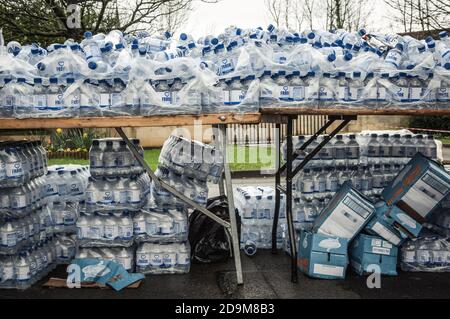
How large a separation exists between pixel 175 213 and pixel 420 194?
9.11 ft

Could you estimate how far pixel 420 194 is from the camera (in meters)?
5.45

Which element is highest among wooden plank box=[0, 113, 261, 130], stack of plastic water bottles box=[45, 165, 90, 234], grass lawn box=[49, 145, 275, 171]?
wooden plank box=[0, 113, 261, 130]

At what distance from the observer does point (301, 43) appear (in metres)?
5.52

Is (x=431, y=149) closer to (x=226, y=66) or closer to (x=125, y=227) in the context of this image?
(x=226, y=66)

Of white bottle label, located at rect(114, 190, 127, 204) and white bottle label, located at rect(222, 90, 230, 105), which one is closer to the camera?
white bottle label, located at rect(222, 90, 230, 105)

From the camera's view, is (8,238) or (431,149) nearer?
(8,238)

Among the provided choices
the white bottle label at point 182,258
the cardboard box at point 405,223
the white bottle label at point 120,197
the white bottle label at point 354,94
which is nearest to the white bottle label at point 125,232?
the white bottle label at point 120,197

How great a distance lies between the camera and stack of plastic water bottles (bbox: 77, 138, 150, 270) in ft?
17.8

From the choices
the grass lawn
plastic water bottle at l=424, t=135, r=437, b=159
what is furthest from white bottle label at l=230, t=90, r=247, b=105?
the grass lawn

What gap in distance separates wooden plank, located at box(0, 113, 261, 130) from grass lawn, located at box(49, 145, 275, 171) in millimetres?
10277

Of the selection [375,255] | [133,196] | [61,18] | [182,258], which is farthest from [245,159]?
[133,196]

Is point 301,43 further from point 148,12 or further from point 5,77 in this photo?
point 148,12

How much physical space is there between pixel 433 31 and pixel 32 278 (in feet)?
65.1

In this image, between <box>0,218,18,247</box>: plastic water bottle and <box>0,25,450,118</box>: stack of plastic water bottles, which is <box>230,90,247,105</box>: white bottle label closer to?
<box>0,25,450,118</box>: stack of plastic water bottles
